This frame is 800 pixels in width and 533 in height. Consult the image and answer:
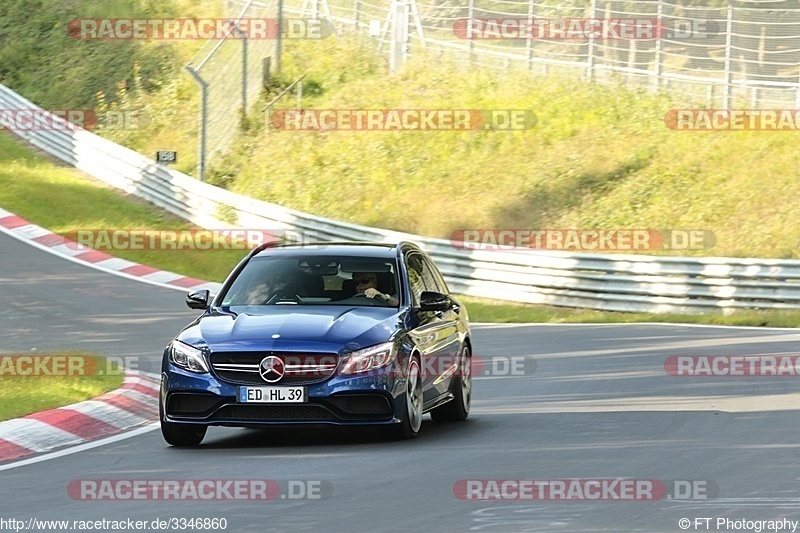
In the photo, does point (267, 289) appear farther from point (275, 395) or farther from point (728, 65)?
point (728, 65)

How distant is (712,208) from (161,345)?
1450 cm

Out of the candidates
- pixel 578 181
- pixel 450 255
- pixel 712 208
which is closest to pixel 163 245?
pixel 450 255

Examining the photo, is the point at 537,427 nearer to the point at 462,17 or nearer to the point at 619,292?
the point at 619,292

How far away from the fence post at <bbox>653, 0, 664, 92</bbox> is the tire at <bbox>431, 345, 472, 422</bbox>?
22062 mm

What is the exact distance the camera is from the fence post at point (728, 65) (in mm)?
32219

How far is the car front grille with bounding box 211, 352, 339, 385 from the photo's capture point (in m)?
10.4

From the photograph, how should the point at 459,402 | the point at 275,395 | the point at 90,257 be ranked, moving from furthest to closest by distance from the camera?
the point at 90,257, the point at 459,402, the point at 275,395

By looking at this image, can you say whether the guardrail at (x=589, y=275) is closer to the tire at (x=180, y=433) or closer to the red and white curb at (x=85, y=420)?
the red and white curb at (x=85, y=420)

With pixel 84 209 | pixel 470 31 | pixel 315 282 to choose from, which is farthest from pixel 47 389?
pixel 470 31

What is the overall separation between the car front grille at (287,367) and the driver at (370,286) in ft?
4.15

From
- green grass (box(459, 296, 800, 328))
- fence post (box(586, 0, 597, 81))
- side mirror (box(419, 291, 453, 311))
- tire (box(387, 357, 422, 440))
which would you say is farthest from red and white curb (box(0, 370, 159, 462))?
fence post (box(586, 0, 597, 81))

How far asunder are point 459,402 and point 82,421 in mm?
3069

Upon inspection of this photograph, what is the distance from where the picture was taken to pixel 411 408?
434 inches

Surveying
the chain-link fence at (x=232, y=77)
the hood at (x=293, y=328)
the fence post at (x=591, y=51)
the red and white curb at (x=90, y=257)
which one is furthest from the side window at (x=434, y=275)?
the chain-link fence at (x=232, y=77)
